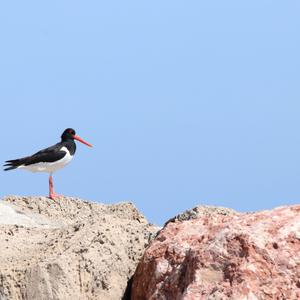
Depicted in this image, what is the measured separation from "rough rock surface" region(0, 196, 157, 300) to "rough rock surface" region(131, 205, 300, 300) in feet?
1.84

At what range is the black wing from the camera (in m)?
17.6

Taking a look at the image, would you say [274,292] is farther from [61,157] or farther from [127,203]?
[61,157]

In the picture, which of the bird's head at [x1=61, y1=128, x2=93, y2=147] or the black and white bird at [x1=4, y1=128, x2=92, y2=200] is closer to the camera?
the black and white bird at [x1=4, y1=128, x2=92, y2=200]

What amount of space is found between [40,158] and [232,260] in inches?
480

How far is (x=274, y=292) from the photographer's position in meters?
5.73

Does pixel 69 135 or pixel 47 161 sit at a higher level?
pixel 69 135

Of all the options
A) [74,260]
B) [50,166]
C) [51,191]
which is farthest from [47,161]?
[74,260]

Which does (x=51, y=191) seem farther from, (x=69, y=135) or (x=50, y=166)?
(x=69, y=135)

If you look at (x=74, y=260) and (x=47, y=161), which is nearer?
Result: (x=74, y=260)

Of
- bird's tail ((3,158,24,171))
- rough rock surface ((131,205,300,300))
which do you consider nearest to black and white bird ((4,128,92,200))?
bird's tail ((3,158,24,171))

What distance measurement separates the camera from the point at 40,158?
17594 millimetres

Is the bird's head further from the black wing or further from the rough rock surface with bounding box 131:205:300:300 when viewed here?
the rough rock surface with bounding box 131:205:300:300

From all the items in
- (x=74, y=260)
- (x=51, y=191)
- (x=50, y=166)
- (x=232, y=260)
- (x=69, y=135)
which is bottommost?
(x=232, y=260)

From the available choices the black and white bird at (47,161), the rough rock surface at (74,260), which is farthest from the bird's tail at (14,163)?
the rough rock surface at (74,260)
